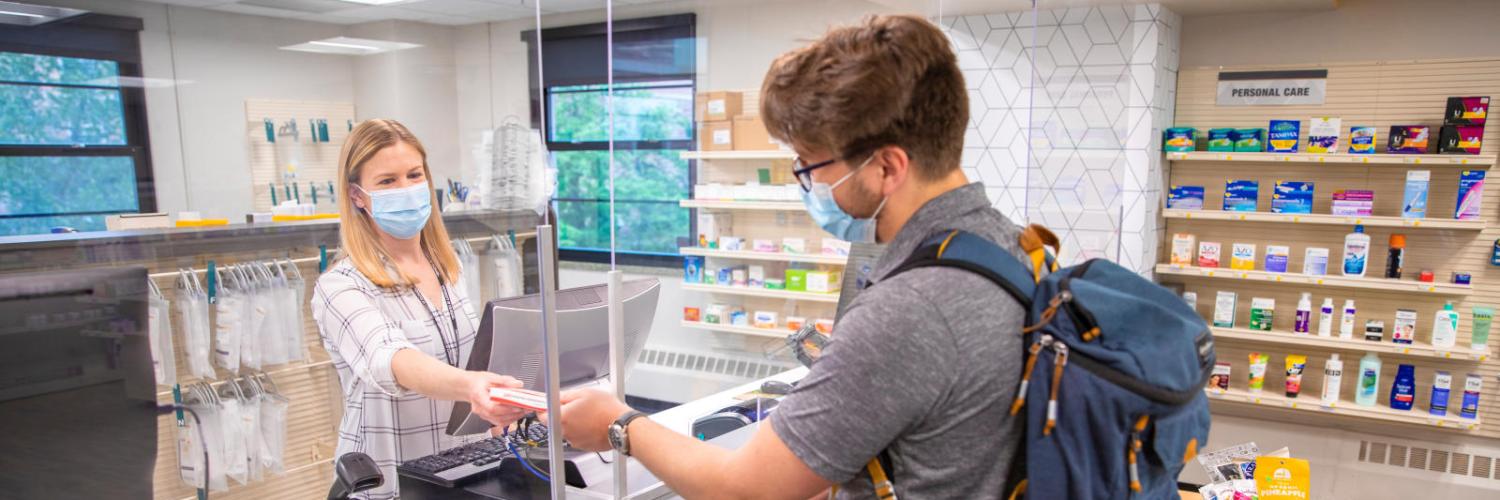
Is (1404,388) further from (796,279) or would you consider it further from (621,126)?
(621,126)

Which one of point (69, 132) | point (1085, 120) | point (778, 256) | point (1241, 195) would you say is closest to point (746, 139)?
point (778, 256)

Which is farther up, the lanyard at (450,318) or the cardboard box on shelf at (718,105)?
the cardboard box on shelf at (718,105)

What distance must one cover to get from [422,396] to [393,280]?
25 cm

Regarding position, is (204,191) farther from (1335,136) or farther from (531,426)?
(1335,136)

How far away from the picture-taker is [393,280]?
5.58 feet

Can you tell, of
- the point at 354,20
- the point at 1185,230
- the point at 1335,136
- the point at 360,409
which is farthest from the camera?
the point at 1185,230

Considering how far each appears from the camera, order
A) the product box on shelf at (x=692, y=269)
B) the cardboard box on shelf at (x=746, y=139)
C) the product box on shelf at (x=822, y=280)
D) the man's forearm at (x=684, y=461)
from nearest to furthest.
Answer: the man's forearm at (x=684, y=461) < the cardboard box on shelf at (x=746, y=139) < the product box on shelf at (x=692, y=269) < the product box on shelf at (x=822, y=280)

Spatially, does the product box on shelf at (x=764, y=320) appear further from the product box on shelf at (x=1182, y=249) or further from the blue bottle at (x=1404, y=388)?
the blue bottle at (x=1404, y=388)

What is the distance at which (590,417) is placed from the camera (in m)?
1.25

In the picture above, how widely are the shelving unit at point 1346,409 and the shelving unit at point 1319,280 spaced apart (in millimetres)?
569

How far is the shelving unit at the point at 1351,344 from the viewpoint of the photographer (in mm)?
3701

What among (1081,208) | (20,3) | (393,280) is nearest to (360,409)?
(393,280)

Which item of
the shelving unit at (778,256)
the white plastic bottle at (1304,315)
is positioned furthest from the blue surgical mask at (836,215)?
the white plastic bottle at (1304,315)

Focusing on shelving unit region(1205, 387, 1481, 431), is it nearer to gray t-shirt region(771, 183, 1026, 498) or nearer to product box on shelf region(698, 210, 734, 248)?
product box on shelf region(698, 210, 734, 248)
